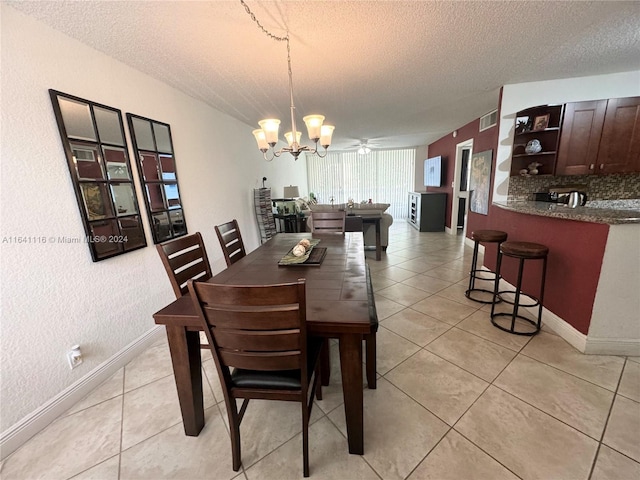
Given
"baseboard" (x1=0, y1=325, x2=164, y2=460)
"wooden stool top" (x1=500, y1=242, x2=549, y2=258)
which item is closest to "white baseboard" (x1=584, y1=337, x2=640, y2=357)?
"wooden stool top" (x1=500, y1=242, x2=549, y2=258)

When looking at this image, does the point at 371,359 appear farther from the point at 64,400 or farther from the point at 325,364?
the point at 64,400

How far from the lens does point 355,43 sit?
1914 mm

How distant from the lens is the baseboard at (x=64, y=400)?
132 centimetres

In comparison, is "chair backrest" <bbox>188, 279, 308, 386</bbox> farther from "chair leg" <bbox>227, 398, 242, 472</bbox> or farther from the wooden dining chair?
"chair leg" <bbox>227, 398, 242, 472</bbox>

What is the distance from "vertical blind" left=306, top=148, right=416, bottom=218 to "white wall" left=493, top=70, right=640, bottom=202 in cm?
→ 479

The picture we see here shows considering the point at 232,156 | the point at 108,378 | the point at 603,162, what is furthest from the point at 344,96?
the point at 108,378

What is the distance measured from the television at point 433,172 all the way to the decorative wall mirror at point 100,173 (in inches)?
241

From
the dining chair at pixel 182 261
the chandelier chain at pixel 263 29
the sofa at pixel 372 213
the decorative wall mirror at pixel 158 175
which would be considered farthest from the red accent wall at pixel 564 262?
the decorative wall mirror at pixel 158 175

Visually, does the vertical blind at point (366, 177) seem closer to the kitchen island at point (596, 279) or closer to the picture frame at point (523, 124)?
the picture frame at point (523, 124)

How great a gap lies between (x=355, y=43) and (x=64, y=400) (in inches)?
122

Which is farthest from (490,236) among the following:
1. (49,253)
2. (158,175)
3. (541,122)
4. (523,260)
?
(49,253)

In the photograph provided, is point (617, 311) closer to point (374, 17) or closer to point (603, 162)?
point (603, 162)

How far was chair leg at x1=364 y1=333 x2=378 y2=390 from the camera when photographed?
1.53 meters

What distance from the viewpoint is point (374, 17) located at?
162 cm
